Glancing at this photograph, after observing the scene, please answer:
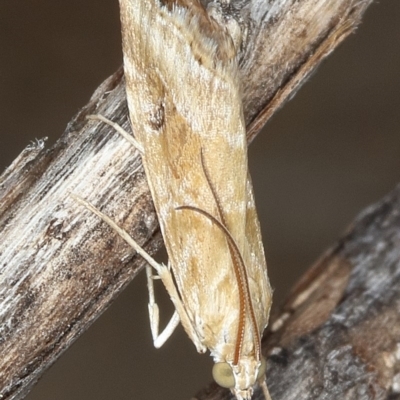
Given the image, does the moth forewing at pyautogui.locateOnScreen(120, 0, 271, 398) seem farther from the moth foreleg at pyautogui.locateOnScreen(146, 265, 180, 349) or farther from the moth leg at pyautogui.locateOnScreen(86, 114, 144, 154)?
the moth foreleg at pyautogui.locateOnScreen(146, 265, 180, 349)

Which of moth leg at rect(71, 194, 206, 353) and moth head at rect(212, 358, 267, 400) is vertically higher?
moth leg at rect(71, 194, 206, 353)

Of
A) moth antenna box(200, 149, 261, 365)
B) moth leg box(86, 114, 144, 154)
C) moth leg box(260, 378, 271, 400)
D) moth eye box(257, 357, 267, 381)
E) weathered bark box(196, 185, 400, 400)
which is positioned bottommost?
weathered bark box(196, 185, 400, 400)

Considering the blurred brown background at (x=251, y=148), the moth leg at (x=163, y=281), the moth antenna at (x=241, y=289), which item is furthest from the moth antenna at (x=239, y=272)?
the blurred brown background at (x=251, y=148)

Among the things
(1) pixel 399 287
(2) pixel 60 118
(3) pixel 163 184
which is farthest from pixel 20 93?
(1) pixel 399 287

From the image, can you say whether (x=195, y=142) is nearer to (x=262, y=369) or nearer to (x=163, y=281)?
(x=163, y=281)

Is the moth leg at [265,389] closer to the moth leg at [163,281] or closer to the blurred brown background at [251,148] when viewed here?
the moth leg at [163,281]

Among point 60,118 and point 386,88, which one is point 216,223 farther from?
point 386,88

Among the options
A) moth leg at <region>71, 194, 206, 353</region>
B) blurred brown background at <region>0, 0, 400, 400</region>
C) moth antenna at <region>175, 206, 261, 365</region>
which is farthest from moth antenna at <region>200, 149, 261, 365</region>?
blurred brown background at <region>0, 0, 400, 400</region>

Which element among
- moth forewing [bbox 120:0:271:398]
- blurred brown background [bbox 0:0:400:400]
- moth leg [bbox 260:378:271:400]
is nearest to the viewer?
moth forewing [bbox 120:0:271:398]
